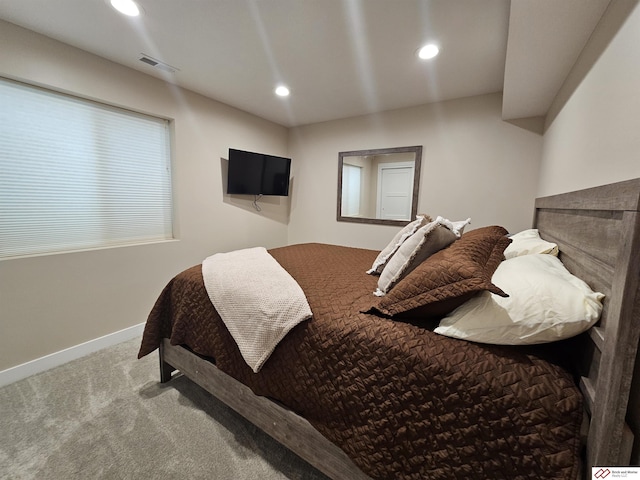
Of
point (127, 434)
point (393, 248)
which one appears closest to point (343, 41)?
point (393, 248)

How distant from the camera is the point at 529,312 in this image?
2.72ft

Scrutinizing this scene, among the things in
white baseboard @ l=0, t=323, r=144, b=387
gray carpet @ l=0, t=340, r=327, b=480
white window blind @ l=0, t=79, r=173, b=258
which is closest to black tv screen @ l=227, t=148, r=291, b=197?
white window blind @ l=0, t=79, r=173, b=258

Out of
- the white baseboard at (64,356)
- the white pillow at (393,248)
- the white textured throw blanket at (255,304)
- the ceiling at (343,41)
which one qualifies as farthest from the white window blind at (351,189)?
the white baseboard at (64,356)

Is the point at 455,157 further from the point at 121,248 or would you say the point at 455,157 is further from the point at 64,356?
the point at 64,356

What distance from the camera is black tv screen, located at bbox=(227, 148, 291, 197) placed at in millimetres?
3234

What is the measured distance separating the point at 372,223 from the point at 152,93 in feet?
9.27

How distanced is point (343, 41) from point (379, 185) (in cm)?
177

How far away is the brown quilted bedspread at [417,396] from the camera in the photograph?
2.45 feet

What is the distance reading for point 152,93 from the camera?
2.50m

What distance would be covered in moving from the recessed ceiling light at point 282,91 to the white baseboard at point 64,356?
2.84 m

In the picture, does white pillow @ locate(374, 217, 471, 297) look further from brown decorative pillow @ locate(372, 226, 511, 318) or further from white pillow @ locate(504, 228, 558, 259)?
white pillow @ locate(504, 228, 558, 259)

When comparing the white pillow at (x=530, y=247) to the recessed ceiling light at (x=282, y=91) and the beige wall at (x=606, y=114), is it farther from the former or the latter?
the recessed ceiling light at (x=282, y=91)

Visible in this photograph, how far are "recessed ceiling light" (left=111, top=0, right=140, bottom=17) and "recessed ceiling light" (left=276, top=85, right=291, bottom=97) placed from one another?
50.5 inches

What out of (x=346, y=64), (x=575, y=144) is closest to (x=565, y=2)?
(x=575, y=144)
